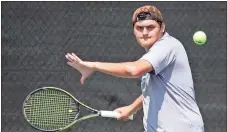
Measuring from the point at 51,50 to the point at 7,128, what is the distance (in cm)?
72

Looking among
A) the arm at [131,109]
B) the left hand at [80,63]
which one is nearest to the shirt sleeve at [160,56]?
the left hand at [80,63]

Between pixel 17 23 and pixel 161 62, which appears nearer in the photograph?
pixel 161 62

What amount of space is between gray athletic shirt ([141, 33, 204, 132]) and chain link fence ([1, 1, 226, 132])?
1852 mm

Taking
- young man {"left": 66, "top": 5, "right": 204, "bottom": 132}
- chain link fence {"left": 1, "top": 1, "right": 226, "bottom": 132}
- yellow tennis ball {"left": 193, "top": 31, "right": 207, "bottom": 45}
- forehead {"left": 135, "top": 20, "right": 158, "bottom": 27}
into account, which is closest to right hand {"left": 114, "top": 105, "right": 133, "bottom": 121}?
young man {"left": 66, "top": 5, "right": 204, "bottom": 132}

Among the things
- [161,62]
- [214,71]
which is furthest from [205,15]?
[161,62]

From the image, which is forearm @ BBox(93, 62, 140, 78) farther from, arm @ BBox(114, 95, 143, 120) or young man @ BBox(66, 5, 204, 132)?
arm @ BBox(114, 95, 143, 120)

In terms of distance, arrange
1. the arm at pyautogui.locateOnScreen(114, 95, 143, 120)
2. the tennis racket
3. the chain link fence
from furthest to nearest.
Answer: the chain link fence → the tennis racket → the arm at pyautogui.locateOnScreen(114, 95, 143, 120)

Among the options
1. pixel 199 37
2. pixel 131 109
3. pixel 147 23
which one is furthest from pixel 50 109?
pixel 147 23

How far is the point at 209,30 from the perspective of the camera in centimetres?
497

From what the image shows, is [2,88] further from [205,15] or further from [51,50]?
[205,15]

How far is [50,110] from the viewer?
170 inches

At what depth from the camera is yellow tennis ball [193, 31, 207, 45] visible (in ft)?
15.9

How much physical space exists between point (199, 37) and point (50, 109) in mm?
1325

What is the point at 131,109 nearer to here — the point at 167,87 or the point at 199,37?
the point at 167,87
